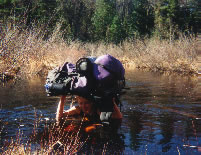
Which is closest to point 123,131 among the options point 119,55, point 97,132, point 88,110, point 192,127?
point 97,132

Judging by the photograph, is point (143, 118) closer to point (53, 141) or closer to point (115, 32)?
point (53, 141)

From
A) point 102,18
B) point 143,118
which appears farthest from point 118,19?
point 143,118

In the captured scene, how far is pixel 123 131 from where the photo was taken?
567 centimetres

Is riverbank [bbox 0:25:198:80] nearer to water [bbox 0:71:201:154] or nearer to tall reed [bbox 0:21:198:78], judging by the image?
tall reed [bbox 0:21:198:78]

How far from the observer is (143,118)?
666cm

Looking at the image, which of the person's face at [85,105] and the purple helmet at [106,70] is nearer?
the purple helmet at [106,70]

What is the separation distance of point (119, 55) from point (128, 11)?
122 ft

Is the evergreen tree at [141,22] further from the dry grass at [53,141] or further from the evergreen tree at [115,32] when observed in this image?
the dry grass at [53,141]

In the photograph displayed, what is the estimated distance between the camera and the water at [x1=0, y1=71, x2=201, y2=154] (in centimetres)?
493

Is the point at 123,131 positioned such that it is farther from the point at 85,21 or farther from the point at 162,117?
the point at 85,21

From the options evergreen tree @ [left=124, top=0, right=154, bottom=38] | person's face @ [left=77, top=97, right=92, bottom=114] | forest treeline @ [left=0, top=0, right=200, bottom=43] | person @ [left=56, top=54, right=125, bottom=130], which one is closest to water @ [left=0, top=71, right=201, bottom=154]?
person @ [left=56, top=54, right=125, bottom=130]

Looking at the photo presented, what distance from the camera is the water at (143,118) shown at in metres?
4.93

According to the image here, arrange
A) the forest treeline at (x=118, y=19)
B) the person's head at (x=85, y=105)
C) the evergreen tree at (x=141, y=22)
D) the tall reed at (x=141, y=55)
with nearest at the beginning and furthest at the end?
1. the person's head at (x=85, y=105)
2. the tall reed at (x=141, y=55)
3. the forest treeline at (x=118, y=19)
4. the evergreen tree at (x=141, y=22)

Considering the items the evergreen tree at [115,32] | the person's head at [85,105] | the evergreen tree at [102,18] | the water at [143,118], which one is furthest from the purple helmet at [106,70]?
the evergreen tree at [102,18]
